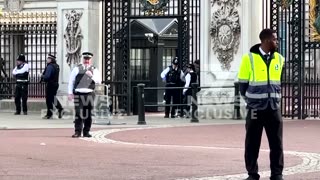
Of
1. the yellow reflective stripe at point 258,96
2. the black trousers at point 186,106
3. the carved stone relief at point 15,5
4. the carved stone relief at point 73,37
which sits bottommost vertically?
the black trousers at point 186,106

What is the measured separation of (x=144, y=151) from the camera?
45.0ft

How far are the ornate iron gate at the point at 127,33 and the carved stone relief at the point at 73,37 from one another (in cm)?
84

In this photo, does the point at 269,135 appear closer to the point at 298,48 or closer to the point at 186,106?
the point at 298,48

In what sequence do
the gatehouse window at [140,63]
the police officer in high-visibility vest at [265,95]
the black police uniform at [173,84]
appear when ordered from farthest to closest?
the gatehouse window at [140,63] < the black police uniform at [173,84] < the police officer in high-visibility vest at [265,95]

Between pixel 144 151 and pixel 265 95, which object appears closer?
pixel 265 95

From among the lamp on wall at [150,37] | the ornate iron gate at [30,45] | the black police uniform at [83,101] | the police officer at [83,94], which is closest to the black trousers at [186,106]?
the lamp on wall at [150,37]

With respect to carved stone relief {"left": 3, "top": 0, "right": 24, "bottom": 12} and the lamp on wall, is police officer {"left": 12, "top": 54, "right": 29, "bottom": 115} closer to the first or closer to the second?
the lamp on wall

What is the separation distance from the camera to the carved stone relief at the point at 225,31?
22656 millimetres

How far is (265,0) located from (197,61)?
273cm

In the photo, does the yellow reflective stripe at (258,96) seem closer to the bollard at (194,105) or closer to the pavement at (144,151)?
the pavement at (144,151)

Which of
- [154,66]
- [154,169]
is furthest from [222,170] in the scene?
[154,66]

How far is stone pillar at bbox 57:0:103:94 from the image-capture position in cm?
2470

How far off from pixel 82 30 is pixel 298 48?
6.68 meters

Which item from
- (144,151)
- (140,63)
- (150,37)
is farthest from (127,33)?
(144,151)
